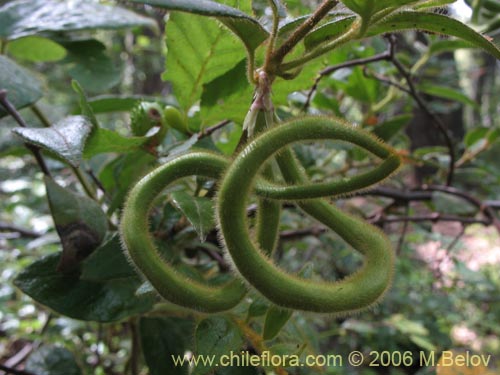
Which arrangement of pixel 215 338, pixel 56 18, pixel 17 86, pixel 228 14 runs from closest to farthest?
pixel 228 14 → pixel 215 338 → pixel 17 86 → pixel 56 18

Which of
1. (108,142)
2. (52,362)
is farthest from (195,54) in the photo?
(52,362)

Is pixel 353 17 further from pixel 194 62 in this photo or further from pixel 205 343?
pixel 205 343

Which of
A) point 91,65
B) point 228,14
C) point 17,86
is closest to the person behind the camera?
point 228,14

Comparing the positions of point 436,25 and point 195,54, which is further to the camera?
point 195,54

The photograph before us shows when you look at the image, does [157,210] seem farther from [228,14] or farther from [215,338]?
[228,14]

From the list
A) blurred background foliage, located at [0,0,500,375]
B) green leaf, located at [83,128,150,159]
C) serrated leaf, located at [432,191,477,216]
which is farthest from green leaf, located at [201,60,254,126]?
serrated leaf, located at [432,191,477,216]

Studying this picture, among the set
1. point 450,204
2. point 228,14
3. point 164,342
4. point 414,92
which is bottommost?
point 450,204
